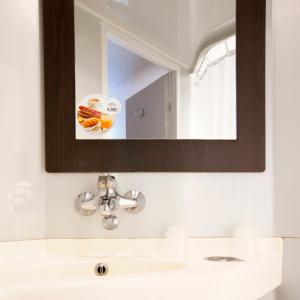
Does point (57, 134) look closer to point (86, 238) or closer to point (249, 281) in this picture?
point (86, 238)

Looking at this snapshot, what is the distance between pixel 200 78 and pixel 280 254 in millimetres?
509

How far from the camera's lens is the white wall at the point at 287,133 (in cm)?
92

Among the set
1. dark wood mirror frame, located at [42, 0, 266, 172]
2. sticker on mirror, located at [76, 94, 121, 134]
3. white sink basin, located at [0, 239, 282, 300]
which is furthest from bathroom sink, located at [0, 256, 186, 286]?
sticker on mirror, located at [76, 94, 121, 134]

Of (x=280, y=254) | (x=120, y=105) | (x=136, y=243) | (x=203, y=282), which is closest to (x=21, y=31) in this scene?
(x=120, y=105)

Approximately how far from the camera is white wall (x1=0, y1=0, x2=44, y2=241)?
0.89 m

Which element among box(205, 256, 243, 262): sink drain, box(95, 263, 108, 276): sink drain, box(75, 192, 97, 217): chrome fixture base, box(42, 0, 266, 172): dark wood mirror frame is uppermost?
box(42, 0, 266, 172): dark wood mirror frame

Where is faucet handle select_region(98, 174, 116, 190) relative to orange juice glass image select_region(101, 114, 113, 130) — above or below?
below

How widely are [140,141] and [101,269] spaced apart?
0.33m

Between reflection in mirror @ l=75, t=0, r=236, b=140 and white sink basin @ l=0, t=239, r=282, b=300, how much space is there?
0.29 m

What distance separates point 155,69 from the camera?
36.4 inches

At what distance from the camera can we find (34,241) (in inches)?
35.3

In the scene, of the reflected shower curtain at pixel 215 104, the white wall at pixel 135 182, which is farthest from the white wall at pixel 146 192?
the reflected shower curtain at pixel 215 104

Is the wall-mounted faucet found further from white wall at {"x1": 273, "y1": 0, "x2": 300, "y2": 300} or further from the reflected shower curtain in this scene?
white wall at {"x1": 273, "y1": 0, "x2": 300, "y2": 300}

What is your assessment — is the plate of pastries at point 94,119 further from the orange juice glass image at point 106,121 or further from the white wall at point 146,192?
the white wall at point 146,192
